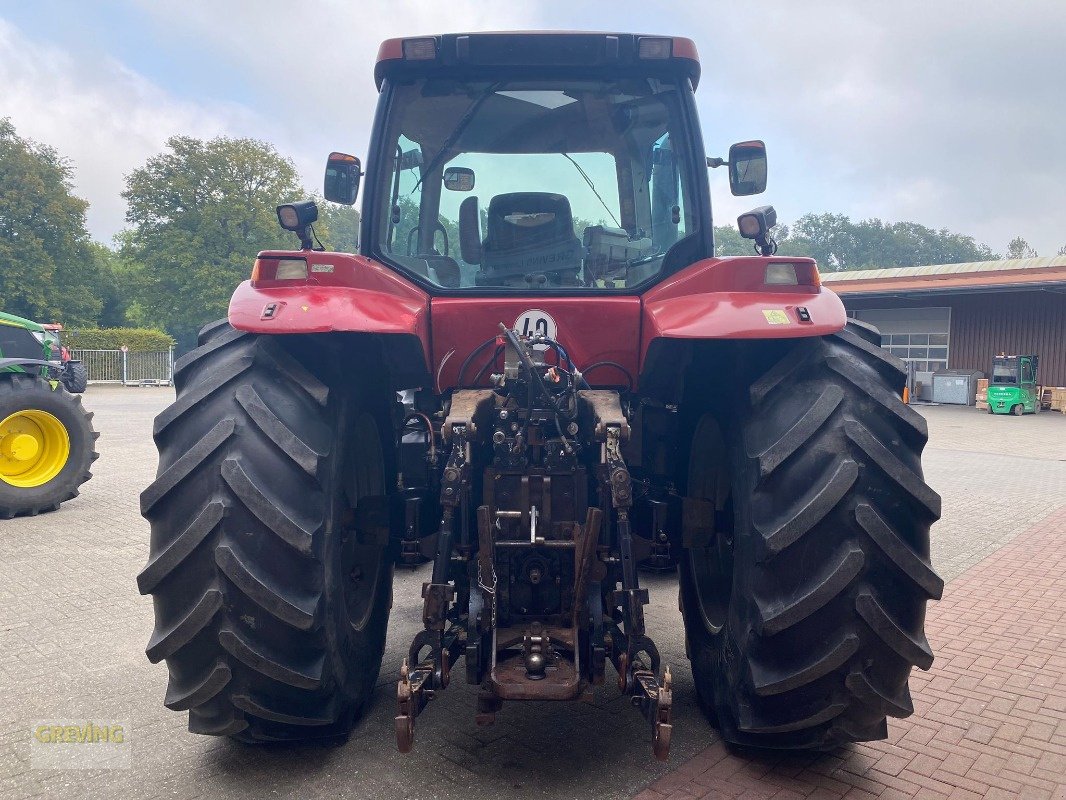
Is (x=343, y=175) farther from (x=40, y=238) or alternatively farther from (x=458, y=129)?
(x=40, y=238)

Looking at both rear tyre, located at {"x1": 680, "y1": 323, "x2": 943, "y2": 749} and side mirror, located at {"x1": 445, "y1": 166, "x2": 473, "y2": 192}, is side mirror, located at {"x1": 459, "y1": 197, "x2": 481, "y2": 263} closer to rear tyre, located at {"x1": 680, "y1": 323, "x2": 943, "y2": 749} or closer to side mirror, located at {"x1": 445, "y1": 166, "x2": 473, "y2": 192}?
side mirror, located at {"x1": 445, "y1": 166, "x2": 473, "y2": 192}

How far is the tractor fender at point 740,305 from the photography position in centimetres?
266

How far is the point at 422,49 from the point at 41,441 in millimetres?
6763

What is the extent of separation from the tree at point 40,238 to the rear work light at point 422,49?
145ft

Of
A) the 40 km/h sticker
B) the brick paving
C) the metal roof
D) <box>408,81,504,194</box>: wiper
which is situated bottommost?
the brick paving

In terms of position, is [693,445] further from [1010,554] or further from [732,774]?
[1010,554]

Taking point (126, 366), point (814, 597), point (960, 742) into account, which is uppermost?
point (814, 597)

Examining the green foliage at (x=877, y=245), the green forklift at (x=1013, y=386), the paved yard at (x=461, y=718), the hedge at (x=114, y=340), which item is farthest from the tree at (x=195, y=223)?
the green foliage at (x=877, y=245)

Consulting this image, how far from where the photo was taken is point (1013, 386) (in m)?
23.0

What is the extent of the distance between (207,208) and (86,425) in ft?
125

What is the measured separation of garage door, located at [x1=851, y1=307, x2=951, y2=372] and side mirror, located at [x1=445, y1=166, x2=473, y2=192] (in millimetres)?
27517

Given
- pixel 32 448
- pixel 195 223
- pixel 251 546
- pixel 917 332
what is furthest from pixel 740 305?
pixel 195 223

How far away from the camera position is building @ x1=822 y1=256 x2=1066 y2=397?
25.2 meters

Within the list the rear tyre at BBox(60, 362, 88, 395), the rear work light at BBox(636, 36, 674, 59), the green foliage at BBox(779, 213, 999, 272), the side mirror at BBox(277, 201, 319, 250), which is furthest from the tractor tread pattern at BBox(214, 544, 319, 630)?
the green foliage at BBox(779, 213, 999, 272)
